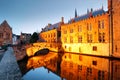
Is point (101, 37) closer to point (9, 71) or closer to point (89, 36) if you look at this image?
point (89, 36)

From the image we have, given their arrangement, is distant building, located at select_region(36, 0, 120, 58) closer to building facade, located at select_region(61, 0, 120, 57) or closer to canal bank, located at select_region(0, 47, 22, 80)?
building facade, located at select_region(61, 0, 120, 57)

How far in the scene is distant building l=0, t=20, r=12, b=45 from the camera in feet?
182

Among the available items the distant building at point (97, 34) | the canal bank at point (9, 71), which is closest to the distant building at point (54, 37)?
the distant building at point (97, 34)

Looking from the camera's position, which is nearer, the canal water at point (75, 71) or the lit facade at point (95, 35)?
the canal water at point (75, 71)

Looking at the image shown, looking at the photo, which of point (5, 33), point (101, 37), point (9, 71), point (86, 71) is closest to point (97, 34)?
point (101, 37)

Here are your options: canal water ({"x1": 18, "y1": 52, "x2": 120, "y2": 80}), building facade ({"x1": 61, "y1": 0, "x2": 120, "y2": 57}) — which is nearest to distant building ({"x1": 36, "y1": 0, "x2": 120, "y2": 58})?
building facade ({"x1": 61, "y1": 0, "x2": 120, "y2": 57})

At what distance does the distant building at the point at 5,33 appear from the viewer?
2180 inches

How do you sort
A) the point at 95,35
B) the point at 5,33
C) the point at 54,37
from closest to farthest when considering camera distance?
the point at 95,35
the point at 54,37
the point at 5,33

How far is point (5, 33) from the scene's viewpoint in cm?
5650

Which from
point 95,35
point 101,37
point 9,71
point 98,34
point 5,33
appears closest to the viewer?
point 9,71

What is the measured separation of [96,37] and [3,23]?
37266mm

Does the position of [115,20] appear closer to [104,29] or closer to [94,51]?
[104,29]

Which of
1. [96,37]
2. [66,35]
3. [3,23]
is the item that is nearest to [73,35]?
[66,35]

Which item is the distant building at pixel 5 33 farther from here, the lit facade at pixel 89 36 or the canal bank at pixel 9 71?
the canal bank at pixel 9 71
